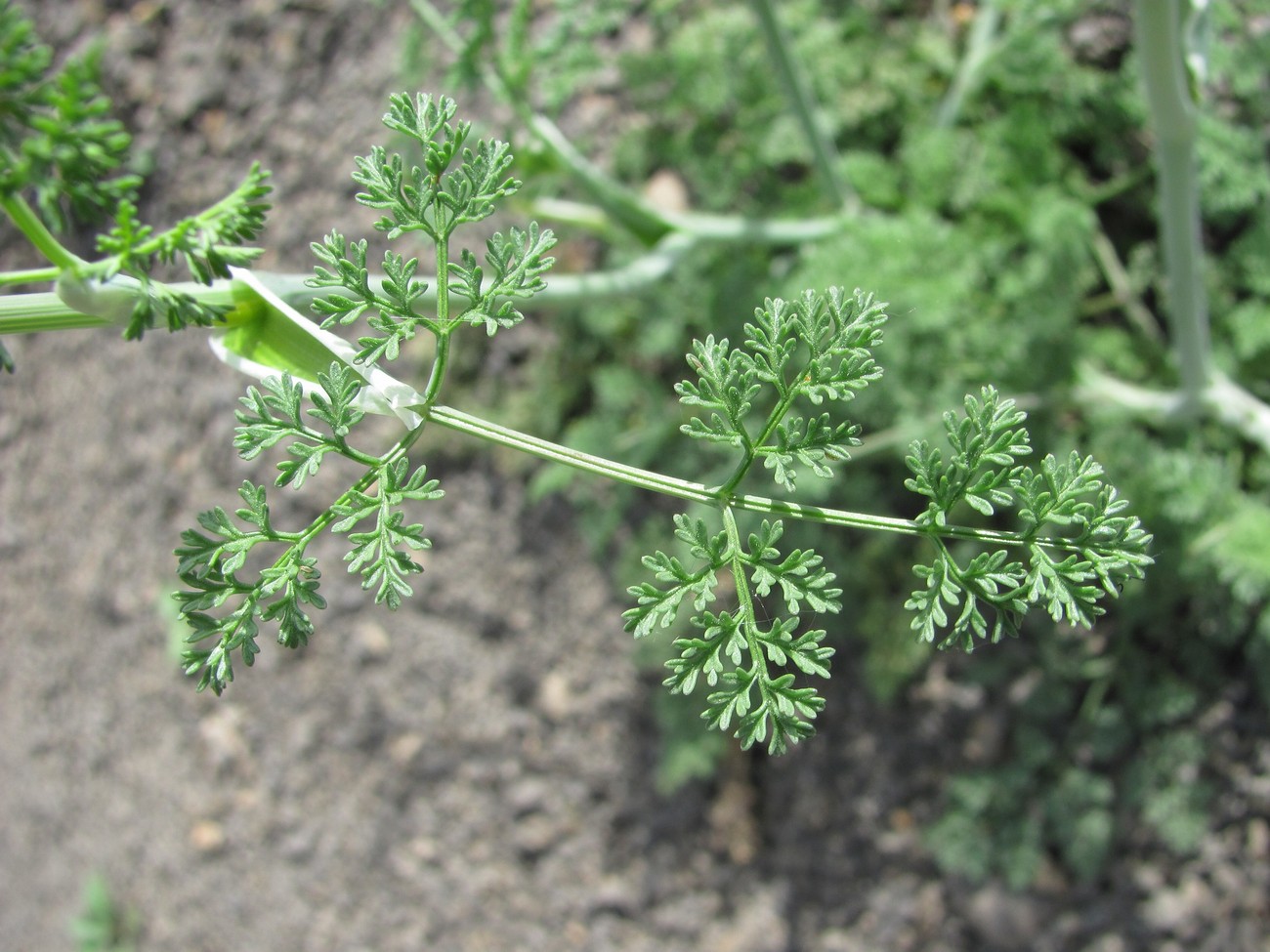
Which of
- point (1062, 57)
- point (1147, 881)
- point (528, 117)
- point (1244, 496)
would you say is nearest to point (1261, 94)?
point (1062, 57)

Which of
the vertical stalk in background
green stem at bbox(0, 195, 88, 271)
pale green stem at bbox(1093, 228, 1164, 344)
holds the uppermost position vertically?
green stem at bbox(0, 195, 88, 271)

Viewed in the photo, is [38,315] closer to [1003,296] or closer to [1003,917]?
[1003,296]

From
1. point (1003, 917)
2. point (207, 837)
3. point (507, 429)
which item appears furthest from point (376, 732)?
point (507, 429)

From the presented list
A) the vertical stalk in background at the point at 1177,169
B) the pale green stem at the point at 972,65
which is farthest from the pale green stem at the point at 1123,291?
the pale green stem at the point at 972,65

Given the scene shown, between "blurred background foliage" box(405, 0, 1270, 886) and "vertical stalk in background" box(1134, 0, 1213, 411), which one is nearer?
"vertical stalk in background" box(1134, 0, 1213, 411)

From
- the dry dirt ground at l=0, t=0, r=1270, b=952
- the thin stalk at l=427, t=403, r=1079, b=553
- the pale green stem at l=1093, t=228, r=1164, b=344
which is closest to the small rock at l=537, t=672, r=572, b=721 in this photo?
the dry dirt ground at l=0, t=0, r=1270, b=952

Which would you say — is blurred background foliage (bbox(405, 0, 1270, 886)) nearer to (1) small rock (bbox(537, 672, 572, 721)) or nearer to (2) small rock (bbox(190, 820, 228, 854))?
(1) small rock (bbox(537, 672, 572, 721))

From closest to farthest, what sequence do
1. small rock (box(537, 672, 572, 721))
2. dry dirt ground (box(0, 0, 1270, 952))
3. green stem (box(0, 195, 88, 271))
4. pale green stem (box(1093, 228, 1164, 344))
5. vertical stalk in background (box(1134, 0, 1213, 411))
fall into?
green stem (box(0, 195, 88, 271)) → vertical stalk in background (box(1134, 0, 1213, 411)) → pale green stem (box(1093, 228, 1164, 344)) → dry dirt ground (box(0, 0, 1270, 952)) → small rock (box(537, 672, 572, 721))
